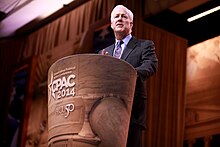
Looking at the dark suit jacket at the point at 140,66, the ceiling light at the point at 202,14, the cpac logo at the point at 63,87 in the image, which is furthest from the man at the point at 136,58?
the ceiling light at the point at 202,14

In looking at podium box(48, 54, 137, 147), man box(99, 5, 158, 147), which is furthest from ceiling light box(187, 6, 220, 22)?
podium box(48, 54, 137, 147)

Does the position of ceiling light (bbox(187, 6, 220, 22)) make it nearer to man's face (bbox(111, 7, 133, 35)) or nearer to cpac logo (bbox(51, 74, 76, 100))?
man's face (bbox(111, 7, 133, 35))

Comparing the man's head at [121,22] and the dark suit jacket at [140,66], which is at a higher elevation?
the man's head at [121,22]

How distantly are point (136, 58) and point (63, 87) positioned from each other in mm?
474

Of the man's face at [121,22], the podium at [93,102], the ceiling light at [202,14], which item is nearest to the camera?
the podium at [93,102]

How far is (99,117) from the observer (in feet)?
7.49

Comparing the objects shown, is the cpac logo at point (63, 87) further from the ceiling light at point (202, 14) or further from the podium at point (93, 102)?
the ceiling light at point (202, 14)

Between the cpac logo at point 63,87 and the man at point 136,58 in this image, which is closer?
the cpac logo at point 63,87

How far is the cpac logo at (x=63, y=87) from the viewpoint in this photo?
2344 millimetres

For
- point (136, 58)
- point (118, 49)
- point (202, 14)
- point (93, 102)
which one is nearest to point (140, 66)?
point (136, 58)

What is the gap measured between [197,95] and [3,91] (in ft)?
12.2

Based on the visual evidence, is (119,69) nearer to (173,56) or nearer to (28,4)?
(173,56)

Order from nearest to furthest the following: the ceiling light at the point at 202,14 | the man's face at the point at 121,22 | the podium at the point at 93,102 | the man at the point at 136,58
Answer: the podium at the point at 93,102 < the man at the point at 136,58 < the man's face at the point at 121,22 < the ceiling light at the point at 202,14

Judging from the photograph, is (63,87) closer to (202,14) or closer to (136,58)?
(136,58)
